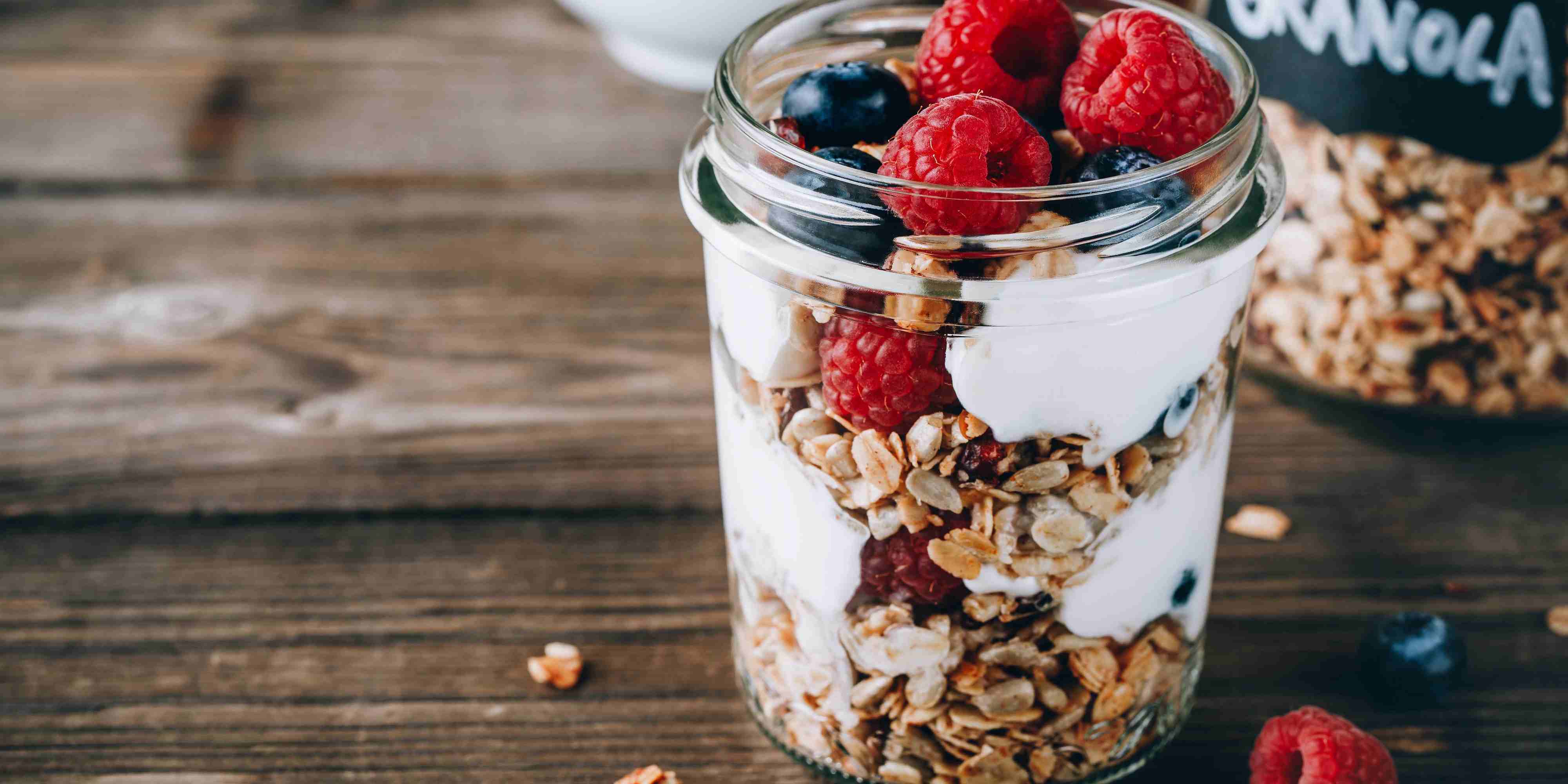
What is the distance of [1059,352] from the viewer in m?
0.49

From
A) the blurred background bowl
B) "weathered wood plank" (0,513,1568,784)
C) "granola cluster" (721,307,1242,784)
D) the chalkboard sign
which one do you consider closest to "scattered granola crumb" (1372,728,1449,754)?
"weathered wood plank" (0,513,1568,784)

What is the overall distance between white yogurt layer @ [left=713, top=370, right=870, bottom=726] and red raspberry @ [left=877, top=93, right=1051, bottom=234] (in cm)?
13

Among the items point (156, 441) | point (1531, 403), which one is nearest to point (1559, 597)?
point (1531, 403)

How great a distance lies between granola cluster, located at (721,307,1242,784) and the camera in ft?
1.65

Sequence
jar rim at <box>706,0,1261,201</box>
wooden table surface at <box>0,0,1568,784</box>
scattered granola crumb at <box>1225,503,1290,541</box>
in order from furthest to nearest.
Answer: scattered granola crumb at <box>1225,503,1290,541</box>, wooden table surface at <box>0,0,1568,784</box>, jar rim at <box>706,0,1261,201</box>

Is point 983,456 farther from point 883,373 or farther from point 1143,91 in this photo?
point 1143,91

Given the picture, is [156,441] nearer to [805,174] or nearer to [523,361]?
[523,361]

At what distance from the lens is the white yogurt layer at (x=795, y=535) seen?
540 mm

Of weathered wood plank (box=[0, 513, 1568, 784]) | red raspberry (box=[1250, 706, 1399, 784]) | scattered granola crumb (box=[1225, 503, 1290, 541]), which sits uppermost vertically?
red raspberry (box=[1250, 706, 1399, 784])

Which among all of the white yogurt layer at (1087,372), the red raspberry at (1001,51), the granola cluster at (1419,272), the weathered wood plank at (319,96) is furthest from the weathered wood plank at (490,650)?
the weathered wood plank at (319,96)

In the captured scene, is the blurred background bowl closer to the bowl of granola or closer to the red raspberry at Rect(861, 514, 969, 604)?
the bowl of granola

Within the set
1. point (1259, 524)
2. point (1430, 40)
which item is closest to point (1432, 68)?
point (1430, 40)

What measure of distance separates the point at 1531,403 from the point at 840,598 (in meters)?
0.53

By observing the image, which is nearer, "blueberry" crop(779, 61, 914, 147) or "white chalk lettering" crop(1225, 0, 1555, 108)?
"blueberry" crop(779, 61, 914, 147)
